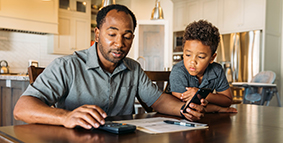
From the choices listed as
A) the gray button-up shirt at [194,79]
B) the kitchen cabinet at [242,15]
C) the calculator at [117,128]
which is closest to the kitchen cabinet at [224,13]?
the kitchen cabinet at [242,15]

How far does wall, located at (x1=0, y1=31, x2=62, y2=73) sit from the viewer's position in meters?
5.25

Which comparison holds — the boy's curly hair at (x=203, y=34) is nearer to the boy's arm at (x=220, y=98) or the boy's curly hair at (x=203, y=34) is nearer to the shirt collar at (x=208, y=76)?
the shirt collar at (x=208, y=76)

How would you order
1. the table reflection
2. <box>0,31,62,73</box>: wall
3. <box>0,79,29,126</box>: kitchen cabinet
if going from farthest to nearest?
<box>0,31,62,73</box>: wall < <box>0,79,29,126</box>: kitchen cabinet < the table reflection

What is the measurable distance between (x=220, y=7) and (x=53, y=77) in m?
5.19

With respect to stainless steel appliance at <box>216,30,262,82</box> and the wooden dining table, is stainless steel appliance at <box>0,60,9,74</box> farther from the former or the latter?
the wooden dining table

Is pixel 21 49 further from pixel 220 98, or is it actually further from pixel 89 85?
pixel 220 98

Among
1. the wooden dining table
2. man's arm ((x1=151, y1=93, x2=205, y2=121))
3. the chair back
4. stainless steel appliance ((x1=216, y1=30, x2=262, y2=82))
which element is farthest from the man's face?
stainless steel appliance ((x1=216, y1=30, x2=262, y2=82))

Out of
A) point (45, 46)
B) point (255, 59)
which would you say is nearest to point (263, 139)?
point (255, 59)

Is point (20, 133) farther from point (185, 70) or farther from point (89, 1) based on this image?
point (89, 1)

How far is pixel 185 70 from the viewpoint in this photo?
152cm

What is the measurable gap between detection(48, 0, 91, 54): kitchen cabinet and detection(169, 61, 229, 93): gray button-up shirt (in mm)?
4774

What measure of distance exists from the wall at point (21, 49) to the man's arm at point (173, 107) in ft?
15.9

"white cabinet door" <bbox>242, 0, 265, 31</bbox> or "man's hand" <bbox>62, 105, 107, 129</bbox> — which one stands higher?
"white cabinet door" <bbox>242, 0, 265, 31</bbox>

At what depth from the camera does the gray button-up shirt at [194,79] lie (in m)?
1.48
